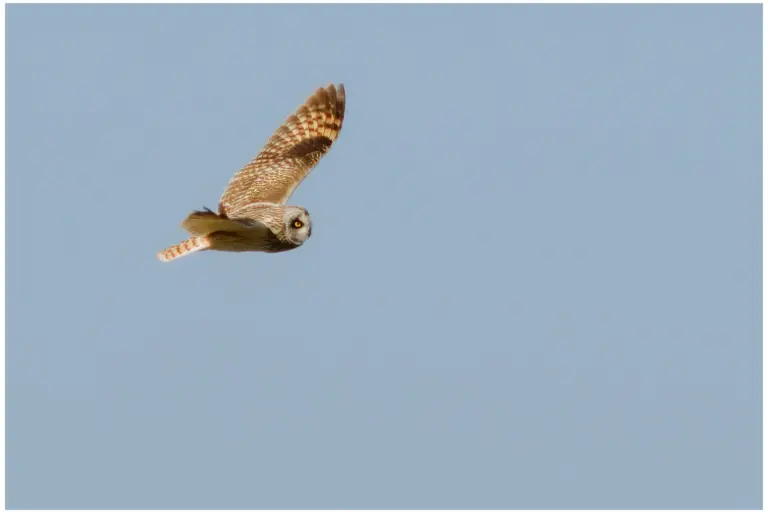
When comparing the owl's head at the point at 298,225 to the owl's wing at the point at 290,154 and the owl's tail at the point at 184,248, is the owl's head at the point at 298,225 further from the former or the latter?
the owl's wing at the point at 290,154

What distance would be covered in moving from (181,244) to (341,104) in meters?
4.38

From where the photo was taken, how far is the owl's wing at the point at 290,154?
17.9 meters

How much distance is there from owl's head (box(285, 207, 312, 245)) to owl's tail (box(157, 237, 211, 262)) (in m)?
0.84

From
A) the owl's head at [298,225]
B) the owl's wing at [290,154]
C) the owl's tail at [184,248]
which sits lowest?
the owl's tail at [184,248]

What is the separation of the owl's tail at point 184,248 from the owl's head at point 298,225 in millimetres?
A: 844

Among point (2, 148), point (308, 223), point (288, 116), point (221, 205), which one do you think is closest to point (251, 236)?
point (308, 223)

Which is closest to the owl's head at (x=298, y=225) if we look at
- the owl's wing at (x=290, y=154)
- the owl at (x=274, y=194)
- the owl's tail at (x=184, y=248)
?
the owl at (x=274, y=194)

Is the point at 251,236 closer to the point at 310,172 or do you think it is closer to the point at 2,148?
the point at 310,172

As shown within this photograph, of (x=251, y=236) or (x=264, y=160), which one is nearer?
(x=251, y=236)

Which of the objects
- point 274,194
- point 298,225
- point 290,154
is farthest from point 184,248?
point 290,154

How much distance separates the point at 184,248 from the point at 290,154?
134 inches

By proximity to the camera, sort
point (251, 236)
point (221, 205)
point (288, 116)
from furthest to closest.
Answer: point (288, 116) → point (221, 205) → point (251, 236)

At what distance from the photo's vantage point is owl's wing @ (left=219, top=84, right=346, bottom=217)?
17875 millimetres

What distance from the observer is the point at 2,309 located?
64.0 ft
